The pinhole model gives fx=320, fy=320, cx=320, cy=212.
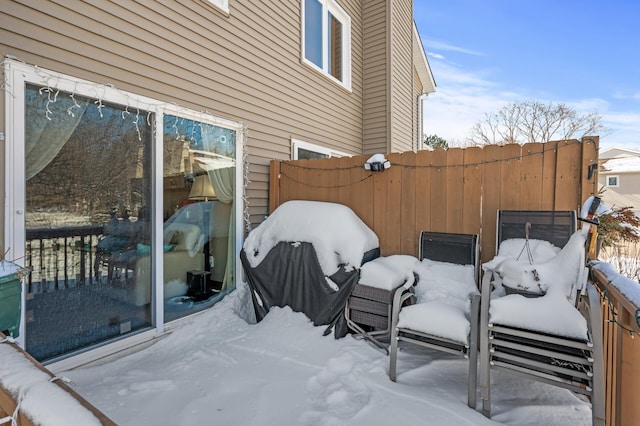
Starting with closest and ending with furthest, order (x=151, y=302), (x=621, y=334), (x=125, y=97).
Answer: (x=621, y=334) → (x=125, y=97) → (x=151, y=302)

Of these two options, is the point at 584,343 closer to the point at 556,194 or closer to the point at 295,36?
the point at 556,194

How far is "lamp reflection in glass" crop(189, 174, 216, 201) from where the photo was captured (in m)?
3.43

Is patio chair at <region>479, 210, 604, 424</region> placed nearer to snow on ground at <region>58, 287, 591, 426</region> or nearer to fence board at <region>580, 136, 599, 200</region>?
snow on ground at <region>58, 287, 591, 426</region>

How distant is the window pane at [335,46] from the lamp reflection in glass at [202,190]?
3.78 m

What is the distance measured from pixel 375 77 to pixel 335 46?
3.69 feet

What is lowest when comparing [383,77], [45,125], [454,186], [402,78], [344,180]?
[454,186]

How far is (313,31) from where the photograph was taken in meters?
5.70

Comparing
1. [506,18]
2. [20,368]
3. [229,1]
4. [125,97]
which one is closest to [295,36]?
[229,1]

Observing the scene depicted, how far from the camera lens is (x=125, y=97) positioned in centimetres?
277

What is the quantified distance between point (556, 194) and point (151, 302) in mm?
3785

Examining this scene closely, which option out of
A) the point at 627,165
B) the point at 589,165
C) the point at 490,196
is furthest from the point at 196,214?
the point at 627,165

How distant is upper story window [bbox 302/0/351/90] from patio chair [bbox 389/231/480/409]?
13.4 ft

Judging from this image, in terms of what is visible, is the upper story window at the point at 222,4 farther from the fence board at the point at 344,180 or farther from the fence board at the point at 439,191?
the fence board at the point at 439,191

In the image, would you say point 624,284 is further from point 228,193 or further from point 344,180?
point 228,193
